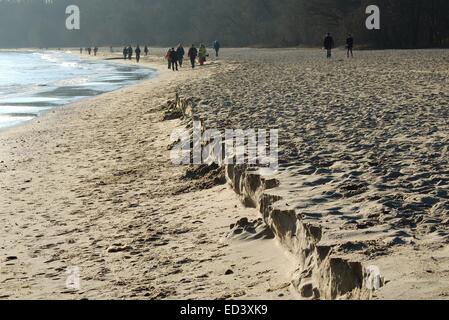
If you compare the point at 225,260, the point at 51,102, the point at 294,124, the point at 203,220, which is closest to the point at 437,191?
the point at 225,260

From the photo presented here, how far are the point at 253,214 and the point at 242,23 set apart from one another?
95.8 meters

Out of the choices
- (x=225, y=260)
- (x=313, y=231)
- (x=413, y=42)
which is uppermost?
(x=413, y=42)

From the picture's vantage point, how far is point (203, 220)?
24.6 feet

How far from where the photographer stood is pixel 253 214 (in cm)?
728

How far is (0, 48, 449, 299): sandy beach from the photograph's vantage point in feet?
16.1

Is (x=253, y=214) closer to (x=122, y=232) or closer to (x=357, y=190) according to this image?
(x=357, y=190)

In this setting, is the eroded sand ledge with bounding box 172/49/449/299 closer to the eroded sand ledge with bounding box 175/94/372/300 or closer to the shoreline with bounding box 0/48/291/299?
the eroded sand ledge with bounding box 175/94/372/300

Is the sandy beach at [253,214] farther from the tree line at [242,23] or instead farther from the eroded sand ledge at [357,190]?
the tree line at [242,23]

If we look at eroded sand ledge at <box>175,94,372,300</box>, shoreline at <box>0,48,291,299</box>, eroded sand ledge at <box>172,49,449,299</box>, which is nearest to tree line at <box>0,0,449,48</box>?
eroded sand ledge at <box>172,49,449,299</box>

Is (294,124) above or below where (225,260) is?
above

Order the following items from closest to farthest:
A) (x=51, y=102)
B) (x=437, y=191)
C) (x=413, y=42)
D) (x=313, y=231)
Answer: (x=313, y=231) → (x=437, y=191) → (x=51, y=102) → (x=413, y=42)

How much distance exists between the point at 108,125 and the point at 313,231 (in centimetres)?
1321

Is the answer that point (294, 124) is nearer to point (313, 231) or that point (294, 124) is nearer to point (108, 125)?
point (313, 231)

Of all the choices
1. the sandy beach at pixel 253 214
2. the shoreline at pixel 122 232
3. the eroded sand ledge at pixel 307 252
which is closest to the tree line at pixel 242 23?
the sandy beach at pixel 253 214
